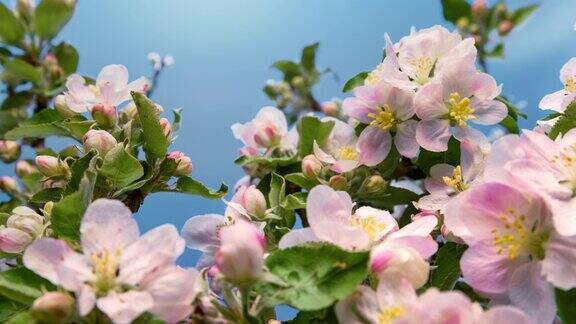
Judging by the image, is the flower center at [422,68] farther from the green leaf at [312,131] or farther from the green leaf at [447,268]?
the green leaf at [447,268]

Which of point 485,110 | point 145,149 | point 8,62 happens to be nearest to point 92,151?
point 145,149

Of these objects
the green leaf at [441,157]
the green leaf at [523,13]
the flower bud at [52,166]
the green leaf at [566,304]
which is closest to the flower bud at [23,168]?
the flower bud at [52,166]

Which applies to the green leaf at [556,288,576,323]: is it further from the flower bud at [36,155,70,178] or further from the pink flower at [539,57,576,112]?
the flower bud at [36,155,70,178]

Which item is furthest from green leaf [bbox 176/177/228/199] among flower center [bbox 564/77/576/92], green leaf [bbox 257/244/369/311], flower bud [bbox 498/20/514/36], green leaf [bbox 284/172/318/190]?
flower bud [bbox 498/20/514/36]

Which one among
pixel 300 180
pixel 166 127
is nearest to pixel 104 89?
pixel 166 127

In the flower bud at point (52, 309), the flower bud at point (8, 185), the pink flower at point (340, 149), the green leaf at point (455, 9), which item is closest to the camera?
the flower bud at point (52, 309)

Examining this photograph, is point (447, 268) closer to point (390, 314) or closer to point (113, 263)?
point (390, 314)
